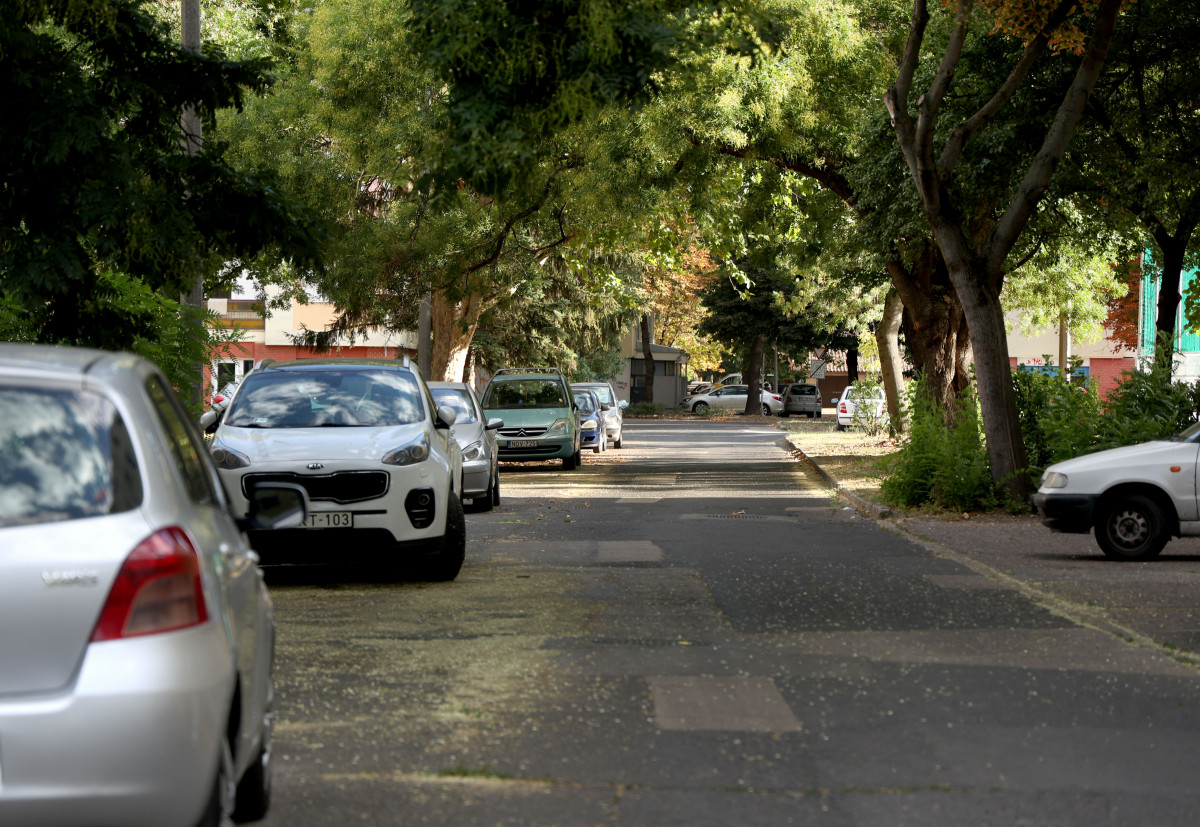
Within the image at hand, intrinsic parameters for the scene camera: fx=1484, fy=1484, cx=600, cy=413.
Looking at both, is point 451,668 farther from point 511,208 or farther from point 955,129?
point 511,208

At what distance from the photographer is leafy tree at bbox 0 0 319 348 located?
1035 centimetres

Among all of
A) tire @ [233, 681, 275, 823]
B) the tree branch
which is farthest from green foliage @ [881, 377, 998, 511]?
tire @ [233, 681, 275, 823]

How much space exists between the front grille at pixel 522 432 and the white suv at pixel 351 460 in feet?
49.9

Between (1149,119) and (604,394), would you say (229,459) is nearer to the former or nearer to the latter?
(1149,119)

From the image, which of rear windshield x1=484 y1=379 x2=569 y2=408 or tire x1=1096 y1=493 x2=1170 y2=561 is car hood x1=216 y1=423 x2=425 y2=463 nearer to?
tire x1=1096 y1=493 x2=1170 y2=561

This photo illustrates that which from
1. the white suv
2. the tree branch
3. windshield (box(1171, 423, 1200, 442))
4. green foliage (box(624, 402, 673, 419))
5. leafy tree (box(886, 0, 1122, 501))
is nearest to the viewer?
the white suv

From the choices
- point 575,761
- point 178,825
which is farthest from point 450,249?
point 178,825

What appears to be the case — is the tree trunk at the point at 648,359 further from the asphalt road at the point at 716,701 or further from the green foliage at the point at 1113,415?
the asphalt road at the point at 716,701

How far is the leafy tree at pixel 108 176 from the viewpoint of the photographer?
10.4 meters

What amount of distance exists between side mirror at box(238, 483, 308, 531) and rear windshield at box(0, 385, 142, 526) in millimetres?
1395

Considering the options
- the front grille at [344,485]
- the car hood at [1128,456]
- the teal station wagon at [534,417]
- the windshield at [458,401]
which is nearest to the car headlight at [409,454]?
the front grille at [344,485]

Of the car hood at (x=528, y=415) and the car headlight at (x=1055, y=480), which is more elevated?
the car hood at (x=528, y=415)

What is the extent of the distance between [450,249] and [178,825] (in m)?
28.8

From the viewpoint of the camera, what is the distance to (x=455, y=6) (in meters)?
9.80
